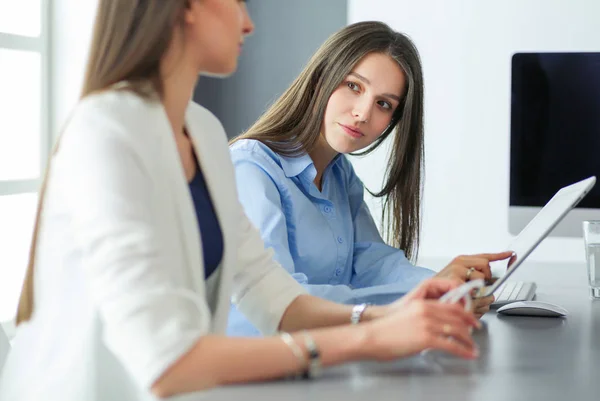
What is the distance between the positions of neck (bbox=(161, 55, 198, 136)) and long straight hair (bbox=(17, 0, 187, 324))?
1.0 inches

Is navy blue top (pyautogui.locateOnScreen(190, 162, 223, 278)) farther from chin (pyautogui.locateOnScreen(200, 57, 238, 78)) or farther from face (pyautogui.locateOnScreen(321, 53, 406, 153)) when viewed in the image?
face (pyautogui.locateOnScreen(321, 53, 406, 153))

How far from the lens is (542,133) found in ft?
7.37

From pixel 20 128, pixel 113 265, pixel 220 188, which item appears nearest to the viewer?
pixel 113 265

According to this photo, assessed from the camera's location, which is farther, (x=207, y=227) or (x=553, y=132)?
(x=553, y=132)

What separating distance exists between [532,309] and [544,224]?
260 millimetres

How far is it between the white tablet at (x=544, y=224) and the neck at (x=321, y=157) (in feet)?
1.85

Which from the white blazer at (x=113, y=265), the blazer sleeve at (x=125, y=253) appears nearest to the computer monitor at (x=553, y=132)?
the white blazer at (x=113, y=265)

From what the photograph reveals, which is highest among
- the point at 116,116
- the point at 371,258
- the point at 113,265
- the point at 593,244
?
the point at 116,116

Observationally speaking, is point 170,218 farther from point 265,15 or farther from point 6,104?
point 265,15

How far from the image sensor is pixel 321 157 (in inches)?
82.2

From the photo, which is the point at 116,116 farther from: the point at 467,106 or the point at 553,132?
the point at 467,106

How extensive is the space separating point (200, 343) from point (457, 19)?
2.90 metres

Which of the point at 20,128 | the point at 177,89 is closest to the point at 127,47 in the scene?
the point at 177,89

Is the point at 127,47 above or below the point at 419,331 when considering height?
above
